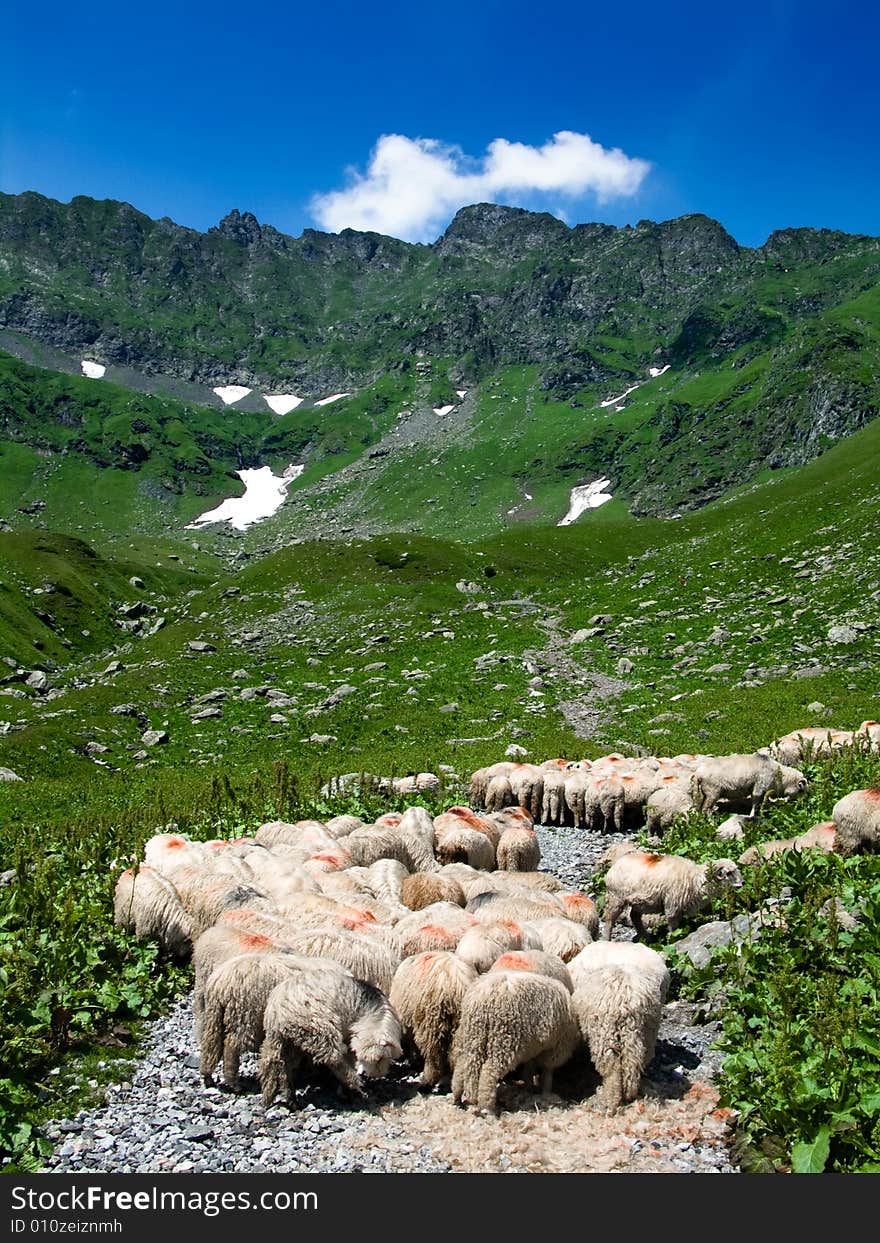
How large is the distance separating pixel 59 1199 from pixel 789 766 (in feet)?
68.3

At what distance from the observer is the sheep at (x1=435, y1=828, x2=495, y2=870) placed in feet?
64.2

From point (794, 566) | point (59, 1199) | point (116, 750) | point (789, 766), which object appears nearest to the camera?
point (59, 1199)

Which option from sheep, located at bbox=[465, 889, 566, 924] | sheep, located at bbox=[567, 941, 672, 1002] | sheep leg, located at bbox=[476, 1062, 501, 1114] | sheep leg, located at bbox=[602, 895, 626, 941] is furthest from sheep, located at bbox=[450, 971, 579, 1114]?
sheep leg, located at bbox=[602, 895, 626, 941]

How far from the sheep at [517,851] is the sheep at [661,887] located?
413cm

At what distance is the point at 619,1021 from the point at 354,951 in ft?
13.1

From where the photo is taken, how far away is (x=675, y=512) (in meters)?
162

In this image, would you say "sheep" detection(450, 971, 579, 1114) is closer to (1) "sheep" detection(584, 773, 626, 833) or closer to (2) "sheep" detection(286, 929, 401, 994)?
(2) "sheep" detection(286, 929, 401, 994)

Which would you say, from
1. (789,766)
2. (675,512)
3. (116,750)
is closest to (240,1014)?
(789,766)

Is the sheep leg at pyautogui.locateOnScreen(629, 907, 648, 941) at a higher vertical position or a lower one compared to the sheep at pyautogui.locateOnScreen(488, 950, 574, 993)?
lower

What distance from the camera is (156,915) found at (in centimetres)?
1452

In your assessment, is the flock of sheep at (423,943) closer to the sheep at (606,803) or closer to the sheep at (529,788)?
the sheep at (606,803)

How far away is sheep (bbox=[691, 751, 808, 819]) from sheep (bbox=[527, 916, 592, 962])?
919 centimetres

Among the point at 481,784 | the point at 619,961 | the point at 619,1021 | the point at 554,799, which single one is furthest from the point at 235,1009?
the point at 481,784

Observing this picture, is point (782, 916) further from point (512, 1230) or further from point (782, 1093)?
point (512, 1230)
